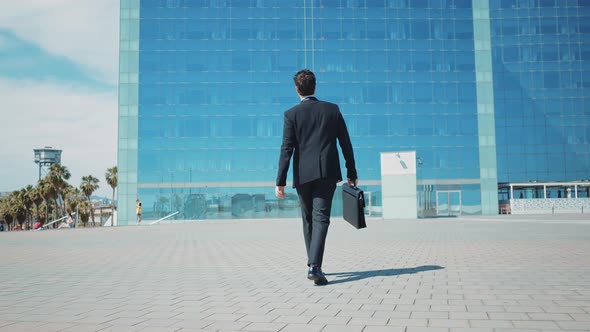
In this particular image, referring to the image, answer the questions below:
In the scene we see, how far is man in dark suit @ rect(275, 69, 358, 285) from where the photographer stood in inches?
230

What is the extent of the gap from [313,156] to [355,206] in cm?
75

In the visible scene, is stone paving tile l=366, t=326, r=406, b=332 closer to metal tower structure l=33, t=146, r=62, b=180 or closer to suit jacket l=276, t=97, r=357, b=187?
suit jacket l=276, t=97, r=357, b=187

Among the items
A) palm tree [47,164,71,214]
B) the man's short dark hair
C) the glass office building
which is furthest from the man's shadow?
palm tree [47,164,71,214]

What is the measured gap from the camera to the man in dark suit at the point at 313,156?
230 inches

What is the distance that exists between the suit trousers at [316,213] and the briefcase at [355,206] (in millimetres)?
287

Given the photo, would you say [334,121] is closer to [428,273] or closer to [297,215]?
[428,273]

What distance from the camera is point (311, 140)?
5969 mm

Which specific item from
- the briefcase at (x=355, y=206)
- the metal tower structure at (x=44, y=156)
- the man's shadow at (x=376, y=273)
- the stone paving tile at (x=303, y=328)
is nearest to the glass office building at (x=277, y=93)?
the man's shadow at (x=376, y=273)

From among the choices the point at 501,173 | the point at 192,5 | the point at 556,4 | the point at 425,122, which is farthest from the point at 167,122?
the point at 556,4

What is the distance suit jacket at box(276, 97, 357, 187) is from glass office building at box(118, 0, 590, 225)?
38.3 meters

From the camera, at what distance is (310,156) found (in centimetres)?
592

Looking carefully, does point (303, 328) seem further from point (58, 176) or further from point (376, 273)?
point (58, 176)

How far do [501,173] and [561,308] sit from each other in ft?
171

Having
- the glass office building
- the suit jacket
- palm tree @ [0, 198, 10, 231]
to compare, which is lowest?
palm tree @ [0, 198, 10, 231]
